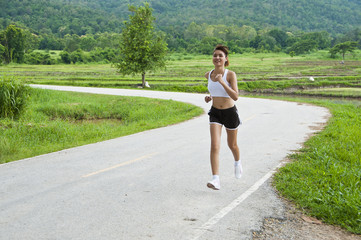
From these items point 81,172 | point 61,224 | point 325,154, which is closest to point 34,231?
point 61,224

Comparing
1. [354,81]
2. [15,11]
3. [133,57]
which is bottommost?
[354,81]

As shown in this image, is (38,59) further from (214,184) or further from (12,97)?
(214,184)

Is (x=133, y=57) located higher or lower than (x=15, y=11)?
lower

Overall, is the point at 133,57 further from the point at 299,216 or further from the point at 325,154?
the point at 299,216

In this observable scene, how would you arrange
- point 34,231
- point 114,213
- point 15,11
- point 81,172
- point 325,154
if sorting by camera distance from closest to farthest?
point 34,231 < point 114,213 < point 81,172 < point 325,154 < point 15,11

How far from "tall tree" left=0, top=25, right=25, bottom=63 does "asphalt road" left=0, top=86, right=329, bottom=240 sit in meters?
84.7

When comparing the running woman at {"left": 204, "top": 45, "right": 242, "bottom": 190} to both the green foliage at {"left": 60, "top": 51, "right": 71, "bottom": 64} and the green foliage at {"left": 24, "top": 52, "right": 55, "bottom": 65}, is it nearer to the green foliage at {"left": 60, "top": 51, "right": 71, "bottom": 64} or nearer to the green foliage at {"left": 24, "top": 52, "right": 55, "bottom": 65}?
the green foliage at {"left": 24, "top": 52, "right": 55, "bottom": 65}

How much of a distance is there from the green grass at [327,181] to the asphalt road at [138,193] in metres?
0.38

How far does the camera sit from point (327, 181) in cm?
641

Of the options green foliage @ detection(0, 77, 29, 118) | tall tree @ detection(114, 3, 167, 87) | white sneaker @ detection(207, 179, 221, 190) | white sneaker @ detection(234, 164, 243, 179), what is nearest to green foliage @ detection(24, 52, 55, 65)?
tall tree @ detection(114, 3, 167, 87)

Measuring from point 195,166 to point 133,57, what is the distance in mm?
25904

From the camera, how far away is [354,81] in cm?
4272

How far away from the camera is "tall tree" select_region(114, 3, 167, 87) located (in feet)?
105

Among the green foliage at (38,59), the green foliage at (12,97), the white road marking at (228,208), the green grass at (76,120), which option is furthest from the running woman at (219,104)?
the green foliage at (38,59)
